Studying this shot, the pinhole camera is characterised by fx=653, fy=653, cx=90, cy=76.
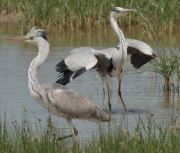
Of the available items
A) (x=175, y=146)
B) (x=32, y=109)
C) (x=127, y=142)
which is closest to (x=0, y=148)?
(x=127, y=142)

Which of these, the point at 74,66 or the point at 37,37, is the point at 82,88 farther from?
the point at 37,37

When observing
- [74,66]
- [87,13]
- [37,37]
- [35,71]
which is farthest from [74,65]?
[87,13]

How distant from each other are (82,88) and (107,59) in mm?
1442

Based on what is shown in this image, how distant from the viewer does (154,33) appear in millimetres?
15148

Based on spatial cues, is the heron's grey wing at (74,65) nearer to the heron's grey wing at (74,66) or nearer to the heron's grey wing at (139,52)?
the heron's grey wing at (74,66)

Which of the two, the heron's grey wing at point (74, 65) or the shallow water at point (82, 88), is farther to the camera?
the shallow water at point (82, 88)

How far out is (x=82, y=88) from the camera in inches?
422

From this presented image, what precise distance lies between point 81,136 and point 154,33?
7876 mm

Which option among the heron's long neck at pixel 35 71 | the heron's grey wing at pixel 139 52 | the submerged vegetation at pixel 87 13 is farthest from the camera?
the submerged vegetation at pixel 87 13

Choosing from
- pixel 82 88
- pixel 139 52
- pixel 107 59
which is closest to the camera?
pixel 107 59

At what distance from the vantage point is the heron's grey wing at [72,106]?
24.0 ft

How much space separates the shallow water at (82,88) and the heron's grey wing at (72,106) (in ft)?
0.50

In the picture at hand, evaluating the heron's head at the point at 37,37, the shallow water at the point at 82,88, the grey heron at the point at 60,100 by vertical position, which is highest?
the heron's head at the point at 37,37

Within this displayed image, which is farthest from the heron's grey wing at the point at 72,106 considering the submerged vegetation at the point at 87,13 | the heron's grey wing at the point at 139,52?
the submerged vegetation at the point at 87,13
